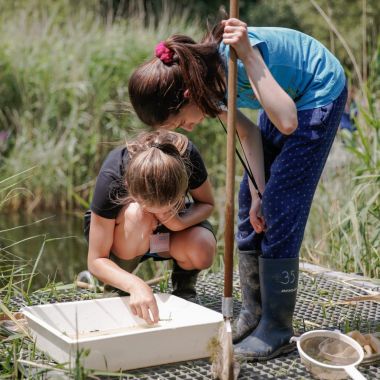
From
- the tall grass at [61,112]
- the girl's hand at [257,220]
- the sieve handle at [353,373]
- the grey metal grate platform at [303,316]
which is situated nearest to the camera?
the sieve handle at [353,373]

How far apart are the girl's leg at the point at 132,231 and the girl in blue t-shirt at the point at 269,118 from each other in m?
0.40

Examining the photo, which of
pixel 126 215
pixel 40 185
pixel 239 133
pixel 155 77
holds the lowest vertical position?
pixel 40 185

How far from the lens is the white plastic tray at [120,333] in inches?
78.2

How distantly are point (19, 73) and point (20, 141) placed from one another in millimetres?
619

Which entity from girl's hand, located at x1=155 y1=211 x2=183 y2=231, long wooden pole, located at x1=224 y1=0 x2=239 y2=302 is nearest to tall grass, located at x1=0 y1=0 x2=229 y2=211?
girl's hand, located at x1=155 y1=211 x2=183 y2=231

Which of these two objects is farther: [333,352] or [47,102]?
[47,102]

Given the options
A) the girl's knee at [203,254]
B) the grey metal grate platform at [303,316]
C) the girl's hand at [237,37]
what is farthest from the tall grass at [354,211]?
the girl's hand at [237,37]

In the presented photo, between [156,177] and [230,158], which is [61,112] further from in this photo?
[230,158]

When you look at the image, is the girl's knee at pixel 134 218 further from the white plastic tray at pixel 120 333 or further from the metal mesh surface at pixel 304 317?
the metal mesh surface at pixel 304 317

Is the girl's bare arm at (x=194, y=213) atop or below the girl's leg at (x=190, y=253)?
atop

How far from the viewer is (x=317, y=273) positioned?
3068 mm

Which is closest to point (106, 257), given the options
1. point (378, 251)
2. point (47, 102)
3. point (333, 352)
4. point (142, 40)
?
point (333, 352)

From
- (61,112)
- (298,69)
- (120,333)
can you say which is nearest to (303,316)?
(120,333)

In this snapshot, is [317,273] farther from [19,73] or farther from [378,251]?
[19,73]
